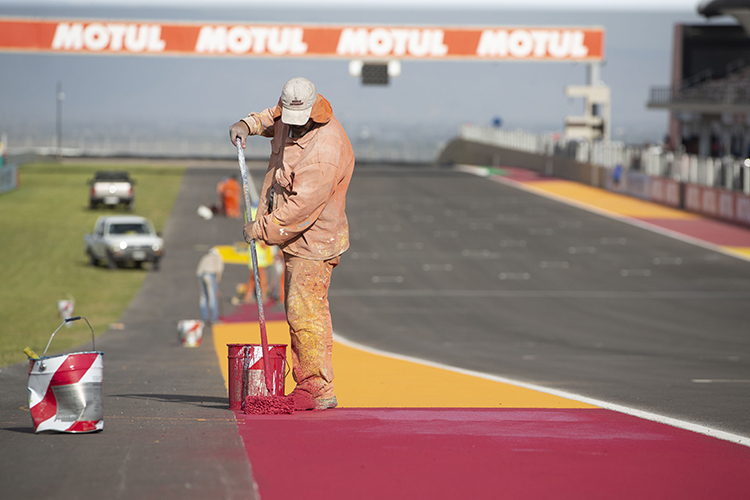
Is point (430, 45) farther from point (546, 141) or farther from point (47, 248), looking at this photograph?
point (47, 248)

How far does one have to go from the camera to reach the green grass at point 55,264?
19875 mm

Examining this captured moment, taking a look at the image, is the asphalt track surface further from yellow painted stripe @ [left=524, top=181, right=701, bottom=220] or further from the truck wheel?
yellow painted stripe @ [left=524, top=181, right=701, bottom=220]

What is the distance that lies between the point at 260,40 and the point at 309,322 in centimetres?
4927

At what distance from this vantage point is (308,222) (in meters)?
6.67

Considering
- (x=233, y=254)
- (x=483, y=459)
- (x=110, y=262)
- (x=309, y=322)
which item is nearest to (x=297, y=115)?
(x=309, y=322)

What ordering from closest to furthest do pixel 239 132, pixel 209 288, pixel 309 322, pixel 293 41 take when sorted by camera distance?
pixel 309 322 → pixel 239 132 → pixel 209 288 → pixel 293 41

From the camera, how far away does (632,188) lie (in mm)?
48094

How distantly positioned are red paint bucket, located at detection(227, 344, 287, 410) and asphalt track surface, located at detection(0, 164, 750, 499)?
0.82 ft

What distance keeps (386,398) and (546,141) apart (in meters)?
55.0

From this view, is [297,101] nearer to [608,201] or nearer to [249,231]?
[249,231]

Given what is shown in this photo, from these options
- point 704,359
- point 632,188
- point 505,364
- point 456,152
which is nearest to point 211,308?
point 505,364

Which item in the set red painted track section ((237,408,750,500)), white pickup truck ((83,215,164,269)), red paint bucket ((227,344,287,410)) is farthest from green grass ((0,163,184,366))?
red painted track section ((237,408,750,500))

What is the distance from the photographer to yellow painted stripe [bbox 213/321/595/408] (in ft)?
25.1

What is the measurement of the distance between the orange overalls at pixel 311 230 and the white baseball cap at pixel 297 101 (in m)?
0.10
